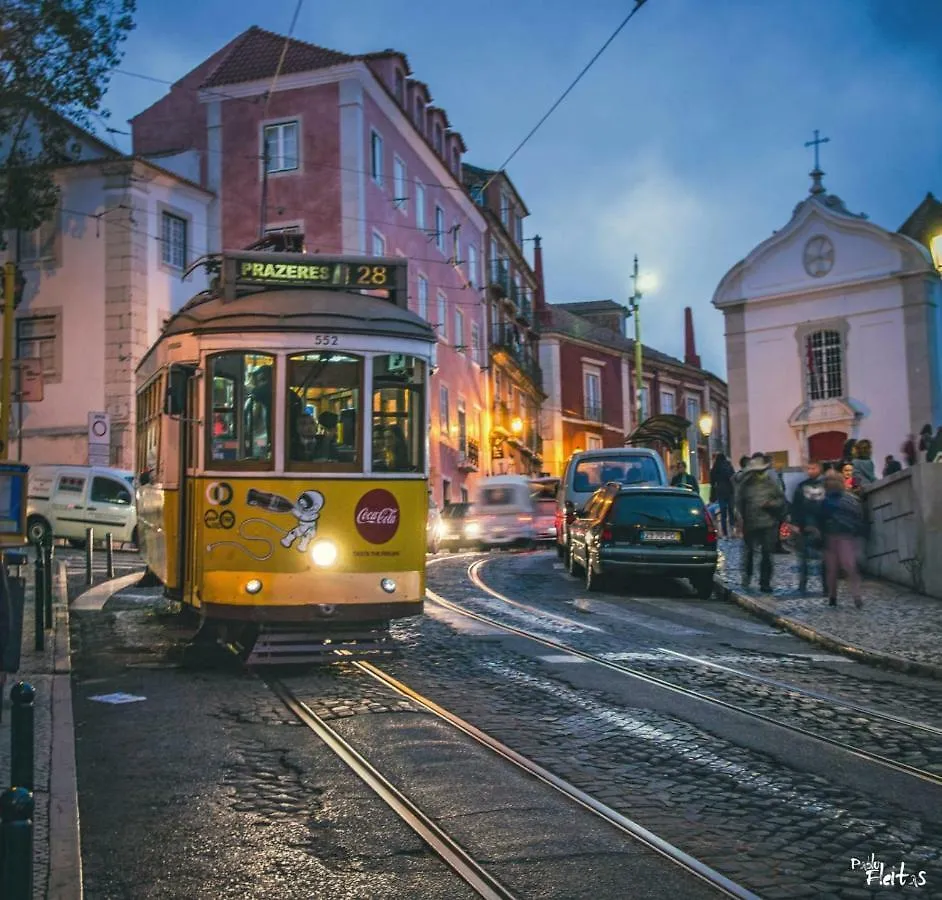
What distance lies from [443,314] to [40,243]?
14.8 m

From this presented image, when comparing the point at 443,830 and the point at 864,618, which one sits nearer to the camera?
the point at 443,830

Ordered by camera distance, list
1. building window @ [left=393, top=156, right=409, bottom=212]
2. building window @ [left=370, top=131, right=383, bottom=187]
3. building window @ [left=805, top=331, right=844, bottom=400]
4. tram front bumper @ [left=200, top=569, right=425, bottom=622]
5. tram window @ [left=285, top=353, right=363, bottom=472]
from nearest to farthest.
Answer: tram front bumper @ [left=200, top=569, right=425, bottom=622] → tram window @ [left=285, top=353, right=363, bottom=472] → building window @ [left=370, top=131, right=383, bottom=187] → building window @ [left=393, top=156, right=409, bottom=212] → building window @ [left=805, top=331, right=844, bottom=400]

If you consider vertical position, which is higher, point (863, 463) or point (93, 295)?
point (93, 295)

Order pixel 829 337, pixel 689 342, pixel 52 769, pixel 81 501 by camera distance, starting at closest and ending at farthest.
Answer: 1. pixel 52 769
2. pixel 81 501
3. pixel 829 337
4. pixel 689 342

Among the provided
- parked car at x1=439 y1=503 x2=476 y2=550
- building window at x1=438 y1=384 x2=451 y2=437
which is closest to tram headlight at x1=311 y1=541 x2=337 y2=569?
parked car at x1=439 y1=503 x2=476 y2=550

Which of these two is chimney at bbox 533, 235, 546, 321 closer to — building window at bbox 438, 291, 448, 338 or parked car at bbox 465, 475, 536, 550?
building window at bbox 438, 291, 448, 338

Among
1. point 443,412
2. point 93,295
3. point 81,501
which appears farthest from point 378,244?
point 81,501

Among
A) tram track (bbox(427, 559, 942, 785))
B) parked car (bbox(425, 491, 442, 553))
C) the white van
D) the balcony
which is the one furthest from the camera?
the balcony

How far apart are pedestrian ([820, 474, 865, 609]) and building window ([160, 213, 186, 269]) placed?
2324cm

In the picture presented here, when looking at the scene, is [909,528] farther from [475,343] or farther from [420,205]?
[475,343]

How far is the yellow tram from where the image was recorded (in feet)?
30.6

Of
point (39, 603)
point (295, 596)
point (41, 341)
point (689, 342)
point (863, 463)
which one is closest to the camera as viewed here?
point (295, 596)

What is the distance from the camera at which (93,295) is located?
104ft

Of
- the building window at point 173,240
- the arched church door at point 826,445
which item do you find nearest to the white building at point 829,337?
the arched church door at point 826,445
